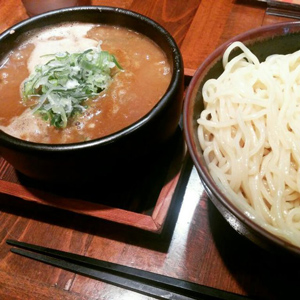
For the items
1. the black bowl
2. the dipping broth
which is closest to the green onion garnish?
the dipping broth

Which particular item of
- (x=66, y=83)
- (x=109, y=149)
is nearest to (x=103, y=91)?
(x=66, y=83)

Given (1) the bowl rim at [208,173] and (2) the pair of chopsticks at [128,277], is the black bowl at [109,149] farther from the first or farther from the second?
(2) the pair of chopsticks at [128,277]

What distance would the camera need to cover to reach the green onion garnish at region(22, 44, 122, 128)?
1251mm

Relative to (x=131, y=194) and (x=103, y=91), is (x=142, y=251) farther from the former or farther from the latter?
(x=103, y=91)

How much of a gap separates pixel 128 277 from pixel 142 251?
10cm

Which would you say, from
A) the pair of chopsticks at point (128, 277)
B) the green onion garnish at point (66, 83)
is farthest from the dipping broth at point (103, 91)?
the pair of chopsticks at point (128, 277)

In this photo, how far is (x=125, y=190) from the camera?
1.28m

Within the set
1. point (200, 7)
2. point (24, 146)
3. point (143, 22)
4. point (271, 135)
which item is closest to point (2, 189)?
point (24, 146)

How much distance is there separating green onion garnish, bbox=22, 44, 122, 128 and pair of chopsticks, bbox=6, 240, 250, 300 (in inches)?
17.4

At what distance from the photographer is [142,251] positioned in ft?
3.92

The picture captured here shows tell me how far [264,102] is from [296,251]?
517 millimetres

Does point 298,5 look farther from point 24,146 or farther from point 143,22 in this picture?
point 24,146

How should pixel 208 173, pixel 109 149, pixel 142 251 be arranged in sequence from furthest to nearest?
pixel 142 251 → pixel 109 149 → pixel 208 173

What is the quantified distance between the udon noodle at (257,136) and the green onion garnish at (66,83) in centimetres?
41
